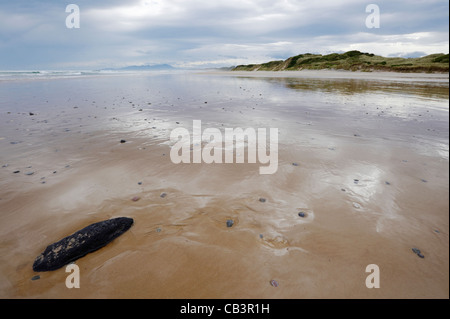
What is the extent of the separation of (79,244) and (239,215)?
2.67 metres

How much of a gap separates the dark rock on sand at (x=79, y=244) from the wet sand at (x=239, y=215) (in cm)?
12

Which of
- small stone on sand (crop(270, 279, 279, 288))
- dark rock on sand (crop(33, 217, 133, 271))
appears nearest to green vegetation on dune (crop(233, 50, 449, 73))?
small stone on sand (crop(270, 279, 279, 288))

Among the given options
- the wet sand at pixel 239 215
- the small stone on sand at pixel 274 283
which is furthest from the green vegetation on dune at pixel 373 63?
the small stone on sand at pixel 274 283

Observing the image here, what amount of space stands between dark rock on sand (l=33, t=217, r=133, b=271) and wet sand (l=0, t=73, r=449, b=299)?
12 cm

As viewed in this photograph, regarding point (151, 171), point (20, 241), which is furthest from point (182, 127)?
point (20, 241)

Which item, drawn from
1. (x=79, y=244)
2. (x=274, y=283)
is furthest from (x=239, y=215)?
(x=79, y=244)

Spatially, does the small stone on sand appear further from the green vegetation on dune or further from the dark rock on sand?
the green vegetation on dune

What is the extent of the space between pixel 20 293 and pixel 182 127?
25.2ft

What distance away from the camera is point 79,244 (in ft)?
11.3

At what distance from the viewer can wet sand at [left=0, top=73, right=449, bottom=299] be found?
2.89 meters

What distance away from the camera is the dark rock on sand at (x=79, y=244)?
3215 millimetres

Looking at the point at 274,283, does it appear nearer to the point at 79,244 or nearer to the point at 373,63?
the point at 79,244

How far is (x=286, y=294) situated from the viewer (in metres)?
2.71

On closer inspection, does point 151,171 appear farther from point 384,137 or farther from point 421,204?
point 384,137
